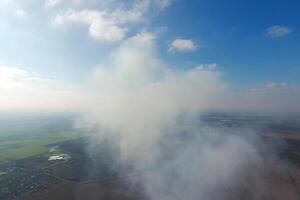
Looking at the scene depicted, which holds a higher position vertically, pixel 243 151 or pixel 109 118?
pixel 109 118

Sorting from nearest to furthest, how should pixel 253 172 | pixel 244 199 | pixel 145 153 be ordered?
pixel 244 199 → pixel 253 172 → pixel 145 153

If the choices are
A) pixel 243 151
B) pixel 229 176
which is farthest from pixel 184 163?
pixel 243 151

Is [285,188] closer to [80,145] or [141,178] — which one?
[141,178]

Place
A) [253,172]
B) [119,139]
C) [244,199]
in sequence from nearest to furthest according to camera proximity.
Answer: [244,199] → [253,172] → [119,139]

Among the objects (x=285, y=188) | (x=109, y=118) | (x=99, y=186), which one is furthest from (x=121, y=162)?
(x=109, y=118)

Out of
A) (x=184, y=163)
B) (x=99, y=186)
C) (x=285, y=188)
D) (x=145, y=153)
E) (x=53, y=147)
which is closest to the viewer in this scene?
Result: (x=285, y=188)

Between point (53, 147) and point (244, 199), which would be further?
point (53, 147)

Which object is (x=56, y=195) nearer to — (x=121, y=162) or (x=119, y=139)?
(x=121, y=162)

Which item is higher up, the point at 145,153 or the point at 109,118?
the point at 109,118

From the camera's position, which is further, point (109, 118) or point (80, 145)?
point (109, 118)
